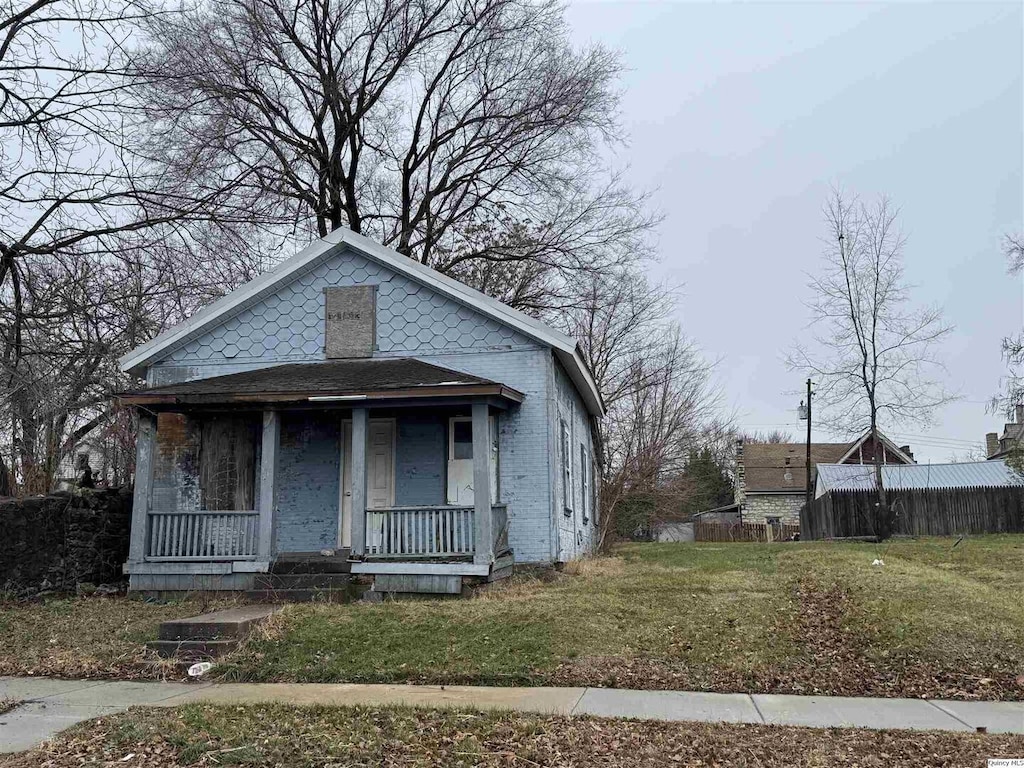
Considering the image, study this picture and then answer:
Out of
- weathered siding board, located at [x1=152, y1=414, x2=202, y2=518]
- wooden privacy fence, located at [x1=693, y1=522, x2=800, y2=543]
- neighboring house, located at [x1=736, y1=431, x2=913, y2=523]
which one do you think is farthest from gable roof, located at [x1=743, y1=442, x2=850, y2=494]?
weathered siding board, located at [x1=152, y1=414, x2=202, y2=518]

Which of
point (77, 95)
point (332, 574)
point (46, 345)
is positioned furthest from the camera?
point (332, 574)

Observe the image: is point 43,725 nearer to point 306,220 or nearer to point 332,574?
point 332,574

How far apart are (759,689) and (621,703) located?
1394 millimetres

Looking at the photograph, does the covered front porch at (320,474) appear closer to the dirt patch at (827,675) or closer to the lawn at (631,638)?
the lawn at (631,638)

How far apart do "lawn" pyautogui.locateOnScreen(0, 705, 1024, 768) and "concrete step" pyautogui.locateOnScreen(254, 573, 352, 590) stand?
5627mm

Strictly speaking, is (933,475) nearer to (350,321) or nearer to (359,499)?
(350,321)

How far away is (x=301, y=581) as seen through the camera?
12.6 m

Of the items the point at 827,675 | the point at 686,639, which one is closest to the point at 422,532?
the point at 686,639

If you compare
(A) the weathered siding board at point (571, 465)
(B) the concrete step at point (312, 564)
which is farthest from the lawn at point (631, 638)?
(A) the weathered siding board at point (571, 465)

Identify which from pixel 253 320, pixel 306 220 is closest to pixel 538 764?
pixel 253 320

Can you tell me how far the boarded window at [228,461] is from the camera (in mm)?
15016

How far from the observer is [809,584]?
41.0 ft

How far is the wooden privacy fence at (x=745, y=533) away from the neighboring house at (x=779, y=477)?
25.6ft

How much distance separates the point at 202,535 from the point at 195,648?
14.9 ft
